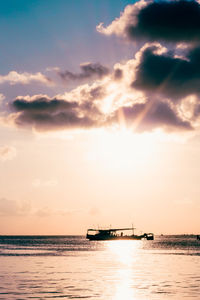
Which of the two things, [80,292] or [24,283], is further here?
[24,283]

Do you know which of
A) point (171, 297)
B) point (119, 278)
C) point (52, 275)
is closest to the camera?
point (171, 297)

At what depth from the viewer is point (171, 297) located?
1549 inches

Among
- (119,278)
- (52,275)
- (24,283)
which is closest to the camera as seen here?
(24,283)

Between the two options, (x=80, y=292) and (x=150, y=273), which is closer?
(x=80, y=292)

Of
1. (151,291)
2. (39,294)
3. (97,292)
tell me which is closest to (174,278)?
(151,291)

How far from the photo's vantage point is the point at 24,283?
47750 mm

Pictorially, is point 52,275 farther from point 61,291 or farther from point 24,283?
point 61,291

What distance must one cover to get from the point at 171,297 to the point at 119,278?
14.3 metres

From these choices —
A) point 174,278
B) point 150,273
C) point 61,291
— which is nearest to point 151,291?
point 61,291

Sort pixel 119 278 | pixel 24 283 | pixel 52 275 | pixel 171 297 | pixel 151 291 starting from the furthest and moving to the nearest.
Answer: pixel 52 275
pixel 119 278
pixel 24 283
pixel 151 291
pixel 171 297

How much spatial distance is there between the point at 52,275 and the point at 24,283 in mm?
9029

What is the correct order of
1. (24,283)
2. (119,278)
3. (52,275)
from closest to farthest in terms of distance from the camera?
1. (24,283)
2. (119,278)
3. (52,275)

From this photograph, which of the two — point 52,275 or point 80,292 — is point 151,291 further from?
point 52,275

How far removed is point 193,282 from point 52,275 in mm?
18133
